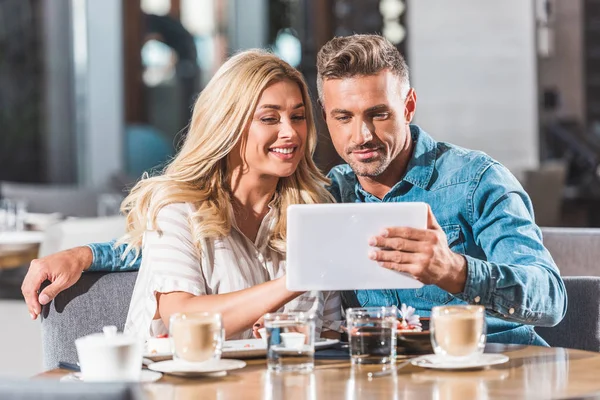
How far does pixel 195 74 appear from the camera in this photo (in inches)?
385

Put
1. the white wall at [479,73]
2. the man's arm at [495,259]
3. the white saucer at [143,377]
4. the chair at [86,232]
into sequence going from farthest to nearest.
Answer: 1. the white wall at [479,73]
2. the chair at [86,232]
3. the man's arm at [495,259]
4. the white saucer at [143,377]

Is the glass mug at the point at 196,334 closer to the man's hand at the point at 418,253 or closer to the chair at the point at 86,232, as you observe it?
the man's hand at the point at 418,253

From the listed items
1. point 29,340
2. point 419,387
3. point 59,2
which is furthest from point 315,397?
point 59,2

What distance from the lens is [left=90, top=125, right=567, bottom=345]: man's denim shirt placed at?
210cm

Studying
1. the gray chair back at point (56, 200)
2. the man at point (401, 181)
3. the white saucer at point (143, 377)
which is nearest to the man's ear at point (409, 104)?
the man at point (401, 181)

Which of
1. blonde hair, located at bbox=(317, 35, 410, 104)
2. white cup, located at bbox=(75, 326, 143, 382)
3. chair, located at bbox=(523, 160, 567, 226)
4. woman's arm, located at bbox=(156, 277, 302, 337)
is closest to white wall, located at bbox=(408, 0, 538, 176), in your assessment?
chair, located at bbox=(523, 160, 567, 226)

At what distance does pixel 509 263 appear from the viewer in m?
2.23

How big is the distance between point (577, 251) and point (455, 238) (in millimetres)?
739

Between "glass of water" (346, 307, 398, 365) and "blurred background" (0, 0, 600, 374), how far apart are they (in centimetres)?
180

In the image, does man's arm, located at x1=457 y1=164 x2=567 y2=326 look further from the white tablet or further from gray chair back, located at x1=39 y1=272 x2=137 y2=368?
gray chair back, located at x1=39 y1=272 x2=137 y2=368

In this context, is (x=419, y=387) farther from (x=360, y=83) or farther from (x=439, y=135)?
(x=439, y=135)

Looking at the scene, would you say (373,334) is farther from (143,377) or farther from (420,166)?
(420,166)

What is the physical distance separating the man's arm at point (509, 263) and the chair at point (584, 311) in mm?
173

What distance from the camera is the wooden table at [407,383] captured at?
156 centimetres
